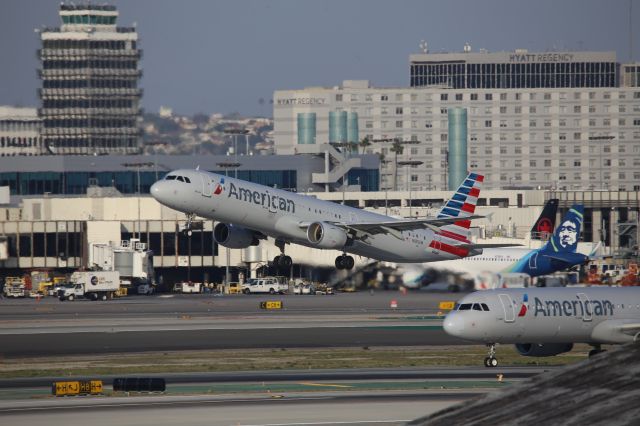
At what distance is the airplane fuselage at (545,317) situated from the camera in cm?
6097

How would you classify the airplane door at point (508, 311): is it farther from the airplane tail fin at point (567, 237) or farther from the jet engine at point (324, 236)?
the airplane tail fin at point (567, 237)

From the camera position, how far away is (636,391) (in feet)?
94.7

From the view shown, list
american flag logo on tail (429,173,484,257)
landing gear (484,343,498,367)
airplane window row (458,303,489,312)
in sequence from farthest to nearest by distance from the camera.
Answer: american flag logo on tail (429,173,484,257), landing gear (484,343,498,367), airplane window row (458,303,489,312)

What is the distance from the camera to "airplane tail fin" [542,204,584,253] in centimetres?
9369

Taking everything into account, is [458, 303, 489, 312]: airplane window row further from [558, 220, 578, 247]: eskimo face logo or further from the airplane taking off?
[558, 220, 578, 247]: eskimo face logo

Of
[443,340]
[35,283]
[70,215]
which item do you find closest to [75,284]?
[35,283]

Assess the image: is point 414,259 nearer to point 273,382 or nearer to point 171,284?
point 273,382

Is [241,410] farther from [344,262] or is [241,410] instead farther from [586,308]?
[344,262]

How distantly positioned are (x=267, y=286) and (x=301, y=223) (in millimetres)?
52606

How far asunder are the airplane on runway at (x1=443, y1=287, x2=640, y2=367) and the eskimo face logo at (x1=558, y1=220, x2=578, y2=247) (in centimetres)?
3096

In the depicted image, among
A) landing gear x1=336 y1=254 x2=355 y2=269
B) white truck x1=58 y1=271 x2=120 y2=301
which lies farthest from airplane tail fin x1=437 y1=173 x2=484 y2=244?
white truck x1=58 y1=271 x2=120 y2=301

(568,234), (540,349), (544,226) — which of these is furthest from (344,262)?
(544,226)

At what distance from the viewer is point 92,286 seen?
134 meters

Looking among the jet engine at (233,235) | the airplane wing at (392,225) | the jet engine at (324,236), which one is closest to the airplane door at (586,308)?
the airplane wing at (392,225)
